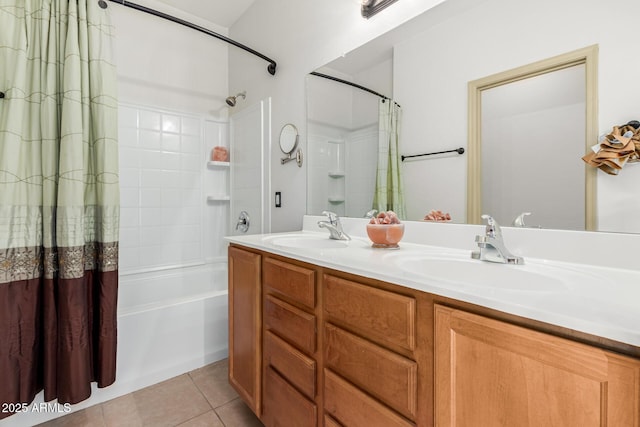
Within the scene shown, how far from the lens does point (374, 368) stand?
795 millimetres

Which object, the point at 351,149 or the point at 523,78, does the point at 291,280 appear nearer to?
the point at 351,149

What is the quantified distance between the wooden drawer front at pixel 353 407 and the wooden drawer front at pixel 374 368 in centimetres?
2

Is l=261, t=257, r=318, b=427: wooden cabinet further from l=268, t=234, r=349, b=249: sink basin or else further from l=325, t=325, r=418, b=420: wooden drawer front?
l=268, t=234, r=349, b=249: sink basin

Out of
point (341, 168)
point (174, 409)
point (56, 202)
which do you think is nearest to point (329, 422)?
point (174, 409)

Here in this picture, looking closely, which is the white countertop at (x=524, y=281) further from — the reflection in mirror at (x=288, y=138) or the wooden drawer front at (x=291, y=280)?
the reflection in mirror at (x=288, y=138)

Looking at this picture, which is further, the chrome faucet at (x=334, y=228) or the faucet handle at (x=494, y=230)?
the chrome faucet at (x=334, y=228)

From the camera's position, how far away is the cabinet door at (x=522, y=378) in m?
0.45

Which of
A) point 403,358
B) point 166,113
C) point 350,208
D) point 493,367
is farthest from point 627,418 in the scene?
point 166,113

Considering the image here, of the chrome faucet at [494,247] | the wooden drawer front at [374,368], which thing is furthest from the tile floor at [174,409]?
the chrome faucet at [494,247]

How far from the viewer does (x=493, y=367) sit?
567 mm

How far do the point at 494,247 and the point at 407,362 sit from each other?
453 millimetres

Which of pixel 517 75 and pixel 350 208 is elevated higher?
pixel 517 75

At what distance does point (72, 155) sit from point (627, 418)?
197cm

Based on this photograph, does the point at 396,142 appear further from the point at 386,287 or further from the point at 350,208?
the point at 386,287
